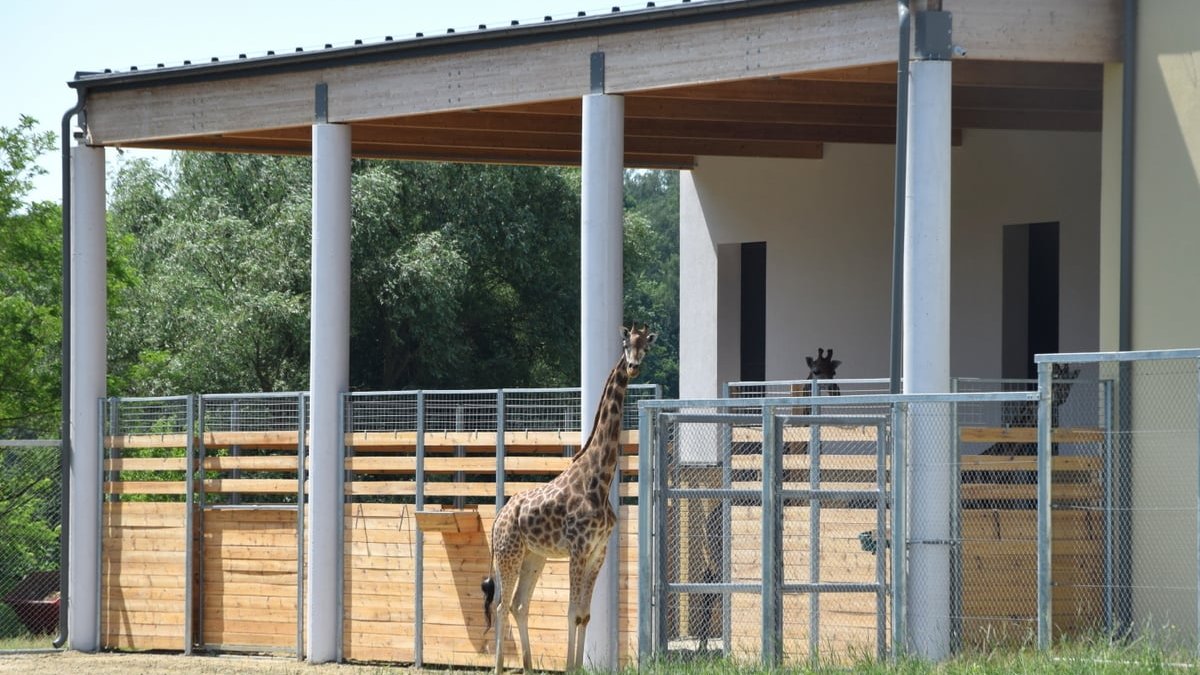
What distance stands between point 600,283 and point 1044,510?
5237 mm

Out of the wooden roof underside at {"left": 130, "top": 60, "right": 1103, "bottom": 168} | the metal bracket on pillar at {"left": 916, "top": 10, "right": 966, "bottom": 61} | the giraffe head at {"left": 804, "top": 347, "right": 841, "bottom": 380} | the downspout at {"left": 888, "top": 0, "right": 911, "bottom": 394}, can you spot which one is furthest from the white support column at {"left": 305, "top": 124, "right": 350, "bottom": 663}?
the metal bracket on pillar at {"left": 916, "top": 10, "right": 966, "bottom": 61}

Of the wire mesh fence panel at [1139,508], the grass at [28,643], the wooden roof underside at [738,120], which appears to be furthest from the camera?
the grass at [28,643]

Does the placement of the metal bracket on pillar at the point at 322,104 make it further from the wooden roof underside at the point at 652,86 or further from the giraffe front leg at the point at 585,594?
the giraffe front leg at the point at 585,594

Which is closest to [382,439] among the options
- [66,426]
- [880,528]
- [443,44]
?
[443,44]

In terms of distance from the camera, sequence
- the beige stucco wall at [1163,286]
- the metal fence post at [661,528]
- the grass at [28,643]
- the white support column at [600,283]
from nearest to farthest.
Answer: the metal fence post at [661,528]
the beige stucco wall at [1163,286]
the white support column at [600,283]
the grass at [28,643]

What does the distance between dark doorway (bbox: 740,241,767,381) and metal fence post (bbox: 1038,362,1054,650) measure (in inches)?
450

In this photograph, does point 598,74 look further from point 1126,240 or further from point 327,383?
point 1126,240

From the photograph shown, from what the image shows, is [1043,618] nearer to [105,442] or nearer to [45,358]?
[105,442]

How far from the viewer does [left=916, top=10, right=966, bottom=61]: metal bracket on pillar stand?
40.2 ft

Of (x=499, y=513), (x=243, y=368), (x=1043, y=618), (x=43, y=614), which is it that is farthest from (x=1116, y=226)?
(x=243, y=368)

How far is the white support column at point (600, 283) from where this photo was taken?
14055 mm

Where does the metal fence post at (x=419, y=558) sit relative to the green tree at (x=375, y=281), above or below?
below

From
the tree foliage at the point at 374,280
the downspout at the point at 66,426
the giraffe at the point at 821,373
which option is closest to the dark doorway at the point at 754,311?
the giraffe at the point at 821,373

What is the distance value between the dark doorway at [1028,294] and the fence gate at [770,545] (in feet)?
11.8
